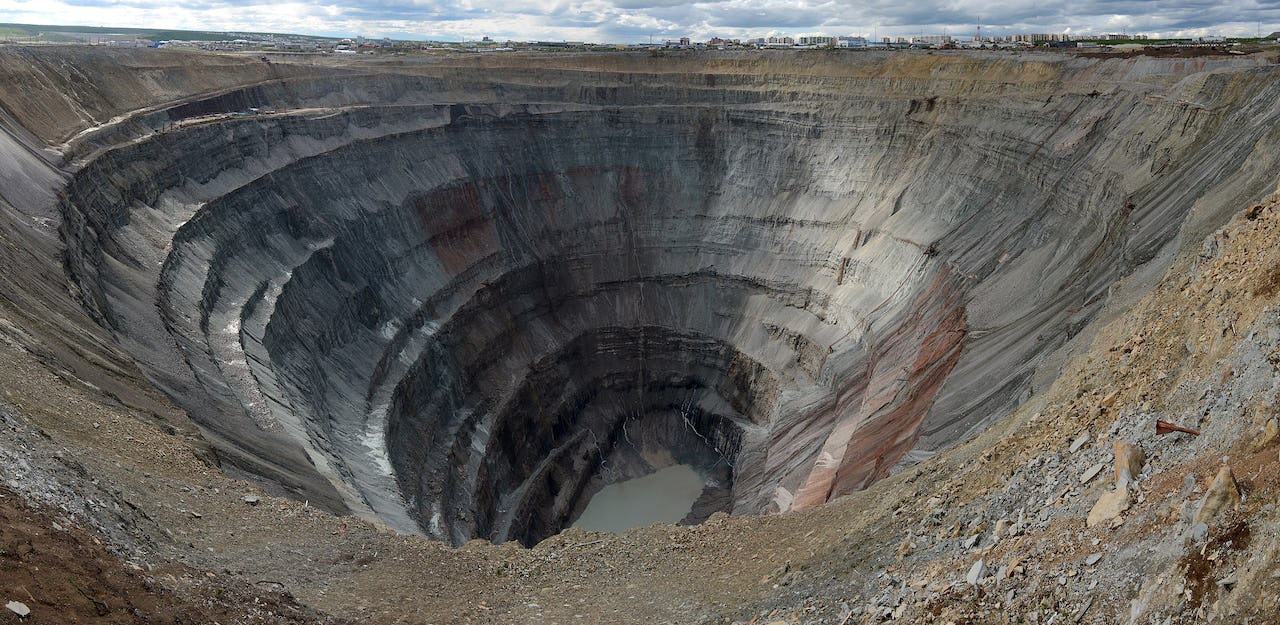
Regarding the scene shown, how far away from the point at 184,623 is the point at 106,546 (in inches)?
93.3

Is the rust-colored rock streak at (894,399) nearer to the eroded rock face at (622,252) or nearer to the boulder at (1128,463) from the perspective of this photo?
the eroded rock face at (622,252)

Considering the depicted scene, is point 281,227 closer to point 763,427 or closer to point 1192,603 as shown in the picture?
point 763,427

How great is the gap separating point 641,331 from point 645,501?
12.9 metres

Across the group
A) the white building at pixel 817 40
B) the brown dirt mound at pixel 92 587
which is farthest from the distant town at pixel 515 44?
the brown dirt mound at pixel 92 587

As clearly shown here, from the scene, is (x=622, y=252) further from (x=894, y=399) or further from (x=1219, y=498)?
(x=1219, y=498)

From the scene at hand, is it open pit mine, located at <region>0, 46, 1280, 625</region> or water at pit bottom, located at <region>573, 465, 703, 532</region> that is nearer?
open pit mine, located at <region>0, 46, 1280, 625</region>

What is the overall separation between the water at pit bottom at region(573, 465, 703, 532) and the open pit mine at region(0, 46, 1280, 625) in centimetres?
65

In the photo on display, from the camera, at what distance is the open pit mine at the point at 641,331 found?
1232 centimetres

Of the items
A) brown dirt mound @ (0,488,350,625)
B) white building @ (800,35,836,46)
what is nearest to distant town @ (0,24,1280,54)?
white building @ (800,35,836,46)

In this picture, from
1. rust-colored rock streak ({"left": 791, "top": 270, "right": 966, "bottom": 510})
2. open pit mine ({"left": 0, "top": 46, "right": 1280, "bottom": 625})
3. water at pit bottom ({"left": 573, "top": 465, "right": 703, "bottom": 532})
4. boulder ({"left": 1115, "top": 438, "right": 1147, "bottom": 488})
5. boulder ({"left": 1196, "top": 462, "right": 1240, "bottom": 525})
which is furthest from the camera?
water at pit bottom ({"left": 573, "top": 465, "right": 703, "bottom": 532})

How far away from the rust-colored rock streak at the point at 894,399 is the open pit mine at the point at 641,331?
0.86ft

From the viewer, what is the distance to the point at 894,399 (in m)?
32.2

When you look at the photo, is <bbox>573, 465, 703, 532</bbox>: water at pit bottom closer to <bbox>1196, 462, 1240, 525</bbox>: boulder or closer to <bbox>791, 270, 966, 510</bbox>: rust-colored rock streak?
<bbox>791, 270, 966, 510</bbox>: rust-colored rock streak

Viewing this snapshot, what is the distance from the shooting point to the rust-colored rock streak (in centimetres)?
2828
